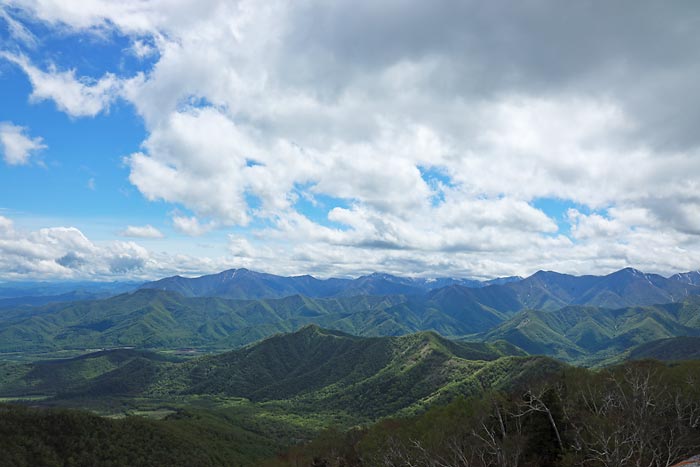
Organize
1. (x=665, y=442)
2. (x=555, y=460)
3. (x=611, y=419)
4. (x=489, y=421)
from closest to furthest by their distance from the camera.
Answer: (x=665, y=442) < (x=611, y=419) < (x=555, y=460) < (x=489, y=421)

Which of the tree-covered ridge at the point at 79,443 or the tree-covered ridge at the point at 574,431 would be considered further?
the tree-covered ridge at the point at 79,443

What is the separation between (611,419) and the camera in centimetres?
5597

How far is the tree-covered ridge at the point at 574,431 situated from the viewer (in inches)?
1818

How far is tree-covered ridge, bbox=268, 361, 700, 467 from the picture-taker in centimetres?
4619

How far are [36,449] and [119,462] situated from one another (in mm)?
31359

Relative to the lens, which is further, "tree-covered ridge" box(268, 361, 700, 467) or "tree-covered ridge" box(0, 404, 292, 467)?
"tree-covered ridge" box(0, 404, 292, 467)

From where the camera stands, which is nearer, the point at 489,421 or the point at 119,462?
the point at 489,421

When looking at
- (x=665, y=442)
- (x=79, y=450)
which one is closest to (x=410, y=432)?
(x=665, y=442)

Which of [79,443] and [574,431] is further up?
[574,431]

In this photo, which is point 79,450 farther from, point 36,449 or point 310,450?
point 310,450

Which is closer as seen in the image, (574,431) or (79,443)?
(574,431)

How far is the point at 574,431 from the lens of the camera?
195 feet

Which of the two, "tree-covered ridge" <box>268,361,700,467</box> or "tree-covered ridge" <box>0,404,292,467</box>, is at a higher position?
"tree-covered ridge" <box>268,361,700,467</box>

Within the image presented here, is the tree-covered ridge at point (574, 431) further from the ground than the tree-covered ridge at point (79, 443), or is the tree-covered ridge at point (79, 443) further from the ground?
the tree-covered ridge at point (574, 431)
